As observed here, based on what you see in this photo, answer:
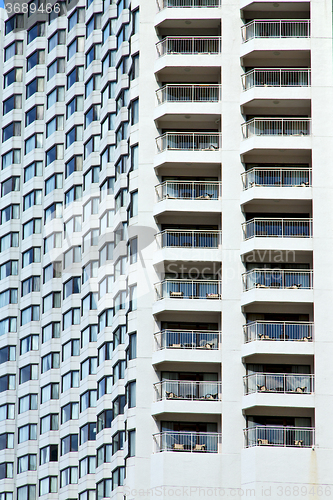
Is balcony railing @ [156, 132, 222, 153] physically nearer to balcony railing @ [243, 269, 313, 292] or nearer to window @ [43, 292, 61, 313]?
balcony railing @ [243, 269, 313, 292]

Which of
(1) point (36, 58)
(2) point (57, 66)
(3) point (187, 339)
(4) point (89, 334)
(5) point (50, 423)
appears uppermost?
(1) point (36, 58)

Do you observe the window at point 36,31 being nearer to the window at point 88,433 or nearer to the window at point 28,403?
the window at point 28,403

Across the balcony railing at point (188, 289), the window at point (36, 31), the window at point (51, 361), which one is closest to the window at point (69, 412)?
the window at point (51, 361)

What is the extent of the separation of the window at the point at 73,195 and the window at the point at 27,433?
20695 millimetres

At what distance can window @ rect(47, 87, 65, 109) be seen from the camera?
102 m

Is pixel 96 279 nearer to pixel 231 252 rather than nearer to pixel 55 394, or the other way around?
pixel 55 394

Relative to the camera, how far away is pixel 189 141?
2840 inches

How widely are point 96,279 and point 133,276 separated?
20679 millimetres

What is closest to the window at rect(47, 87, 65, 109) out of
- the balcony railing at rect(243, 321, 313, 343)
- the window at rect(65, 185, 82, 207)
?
the window at rect(65, 185, 82, 207)

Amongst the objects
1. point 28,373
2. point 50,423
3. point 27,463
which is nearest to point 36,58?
point 28,373

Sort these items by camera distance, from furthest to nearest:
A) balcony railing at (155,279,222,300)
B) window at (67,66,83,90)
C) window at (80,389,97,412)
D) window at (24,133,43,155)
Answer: window at (24,133,43,155)
window at (67,66,83,90)
window at (80,389,97,412)
balcony railing at (155,279,222,300)

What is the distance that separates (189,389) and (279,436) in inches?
248

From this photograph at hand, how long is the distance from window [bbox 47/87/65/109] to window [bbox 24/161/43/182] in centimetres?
565

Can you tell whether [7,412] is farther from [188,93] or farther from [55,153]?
[188,93]
